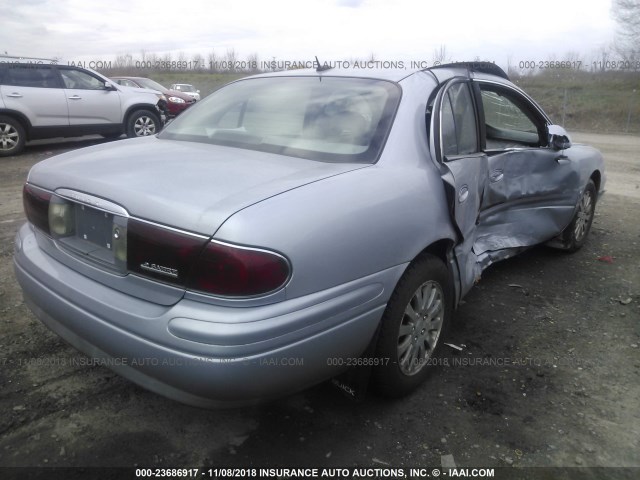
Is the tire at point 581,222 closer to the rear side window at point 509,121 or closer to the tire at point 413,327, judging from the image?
the rear side window at point 509,121

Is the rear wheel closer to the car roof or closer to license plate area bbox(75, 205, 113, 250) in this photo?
the car roof

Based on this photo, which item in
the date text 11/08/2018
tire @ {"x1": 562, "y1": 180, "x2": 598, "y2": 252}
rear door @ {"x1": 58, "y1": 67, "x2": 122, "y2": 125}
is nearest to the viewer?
the date text 11/08/2018

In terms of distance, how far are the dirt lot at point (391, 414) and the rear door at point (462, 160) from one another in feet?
1.84

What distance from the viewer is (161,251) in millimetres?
1858

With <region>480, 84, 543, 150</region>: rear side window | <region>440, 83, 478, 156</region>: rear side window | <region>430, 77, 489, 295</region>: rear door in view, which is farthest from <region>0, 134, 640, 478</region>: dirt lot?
<region>480, 84, 543, 150</region>: rear side window

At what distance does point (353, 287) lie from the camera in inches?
81.4

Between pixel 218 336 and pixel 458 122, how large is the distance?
2.05 m

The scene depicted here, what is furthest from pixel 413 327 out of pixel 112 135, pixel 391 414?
pixel 112 135

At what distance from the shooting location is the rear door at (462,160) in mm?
2742

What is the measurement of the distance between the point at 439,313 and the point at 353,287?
35.8 inches

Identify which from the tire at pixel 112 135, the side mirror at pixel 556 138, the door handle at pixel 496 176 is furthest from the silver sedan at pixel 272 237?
the tire at pixel 112 135

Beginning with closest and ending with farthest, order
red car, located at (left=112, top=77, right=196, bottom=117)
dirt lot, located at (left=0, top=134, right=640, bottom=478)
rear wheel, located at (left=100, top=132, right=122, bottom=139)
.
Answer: dirt lot, located at (left=0, top=134, right=640, bottom=478) < rear wheel, located at (left=100, top=132, right=122, bottom=139) < red car, located at (left=112, top=77, right=196, bottom=117)

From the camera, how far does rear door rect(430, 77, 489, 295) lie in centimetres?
274

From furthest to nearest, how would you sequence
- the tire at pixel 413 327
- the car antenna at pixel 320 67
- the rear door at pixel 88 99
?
the rear door at pixel 88 99 < the car antenna at pixel 320 67 < the tire at pixel 413 327
